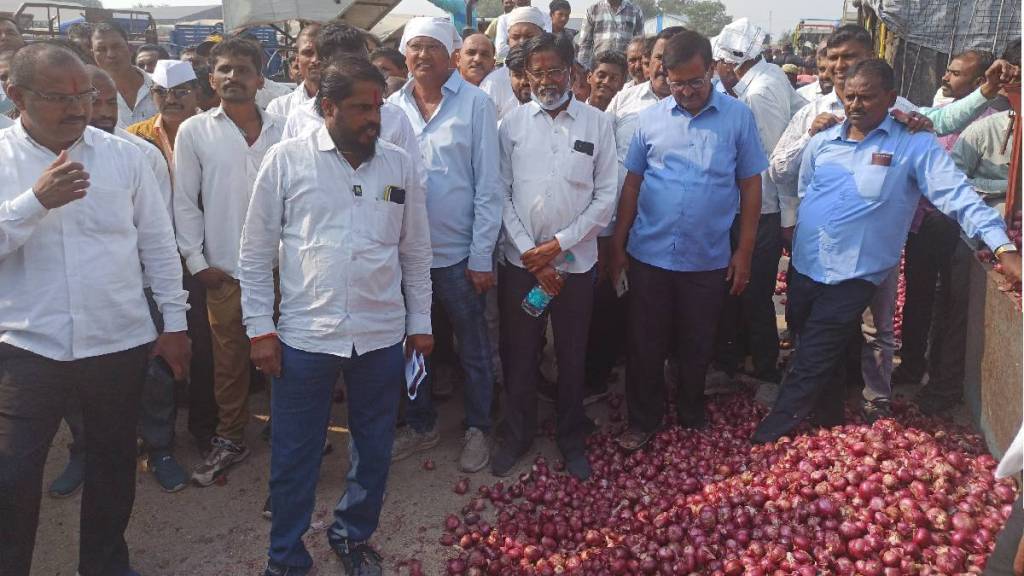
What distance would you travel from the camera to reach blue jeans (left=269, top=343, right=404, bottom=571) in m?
2.93

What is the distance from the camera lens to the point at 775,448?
383 cm

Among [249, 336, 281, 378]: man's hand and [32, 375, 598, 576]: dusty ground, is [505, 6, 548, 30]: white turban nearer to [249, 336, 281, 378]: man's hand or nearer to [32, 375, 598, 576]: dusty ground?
[32, 375, 598, 576]: dusty ground

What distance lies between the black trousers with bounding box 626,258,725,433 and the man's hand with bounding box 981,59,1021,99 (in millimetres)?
1736

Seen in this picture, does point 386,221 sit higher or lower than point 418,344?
higher

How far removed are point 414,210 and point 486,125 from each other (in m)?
0.96

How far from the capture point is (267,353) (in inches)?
112

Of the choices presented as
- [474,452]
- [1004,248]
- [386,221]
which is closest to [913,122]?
[1004,248]

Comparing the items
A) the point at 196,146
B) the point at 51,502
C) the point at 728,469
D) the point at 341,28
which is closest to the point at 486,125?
the point at 341,28

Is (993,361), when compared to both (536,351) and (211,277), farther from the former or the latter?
(211,277)

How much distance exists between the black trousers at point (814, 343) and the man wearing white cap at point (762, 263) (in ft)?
2.24

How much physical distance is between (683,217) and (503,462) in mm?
1645

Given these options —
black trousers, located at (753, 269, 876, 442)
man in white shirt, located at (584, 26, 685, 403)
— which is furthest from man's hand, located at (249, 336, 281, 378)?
black trousers, located at (753, 269, 876, 442)

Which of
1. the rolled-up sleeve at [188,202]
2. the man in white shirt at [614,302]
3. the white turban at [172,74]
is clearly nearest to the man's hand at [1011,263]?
the man in white shirt at [614,302]

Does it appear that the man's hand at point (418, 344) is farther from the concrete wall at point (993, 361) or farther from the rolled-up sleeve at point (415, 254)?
the concrete wall at point (993, 361)
